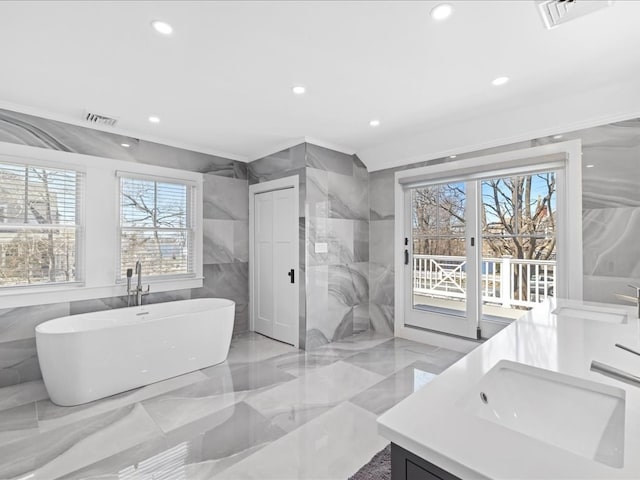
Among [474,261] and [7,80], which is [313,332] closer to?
[474,261]

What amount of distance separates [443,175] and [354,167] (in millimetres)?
1203

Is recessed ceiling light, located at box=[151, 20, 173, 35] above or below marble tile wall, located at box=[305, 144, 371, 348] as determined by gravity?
above

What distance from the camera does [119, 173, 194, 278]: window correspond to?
354cm

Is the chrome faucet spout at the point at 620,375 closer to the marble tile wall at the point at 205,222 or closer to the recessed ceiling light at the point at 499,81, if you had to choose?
the recessed ceiling light at the point at 499,81

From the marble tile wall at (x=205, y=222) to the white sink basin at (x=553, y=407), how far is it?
143 inches

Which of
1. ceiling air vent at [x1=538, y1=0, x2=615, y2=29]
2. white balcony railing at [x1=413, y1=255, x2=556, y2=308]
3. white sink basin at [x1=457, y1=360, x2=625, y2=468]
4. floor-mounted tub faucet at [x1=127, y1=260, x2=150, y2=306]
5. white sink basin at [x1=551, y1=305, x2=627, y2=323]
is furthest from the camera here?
white balcony railing at [x1=413, y1=255, x2=556, y2=308]

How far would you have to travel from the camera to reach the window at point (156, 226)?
354cm

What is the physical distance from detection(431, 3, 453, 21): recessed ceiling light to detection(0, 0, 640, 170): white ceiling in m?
0.05

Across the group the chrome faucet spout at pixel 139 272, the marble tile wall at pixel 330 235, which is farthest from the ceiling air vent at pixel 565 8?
the chrome faucet spout at pixel 139 272

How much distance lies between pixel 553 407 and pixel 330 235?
3059mm

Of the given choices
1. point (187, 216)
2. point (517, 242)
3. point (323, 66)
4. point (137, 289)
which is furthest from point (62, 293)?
point (517, 242)

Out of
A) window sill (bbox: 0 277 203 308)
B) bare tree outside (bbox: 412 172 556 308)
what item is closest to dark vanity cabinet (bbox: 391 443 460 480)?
bare tree outside (bbox: 412 172 556 308)

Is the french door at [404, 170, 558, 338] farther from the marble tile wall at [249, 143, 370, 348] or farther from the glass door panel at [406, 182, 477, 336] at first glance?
the marble tile wall at [249, 143, 370, 348]

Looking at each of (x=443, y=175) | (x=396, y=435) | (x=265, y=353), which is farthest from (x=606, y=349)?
(x=265, y=353)
